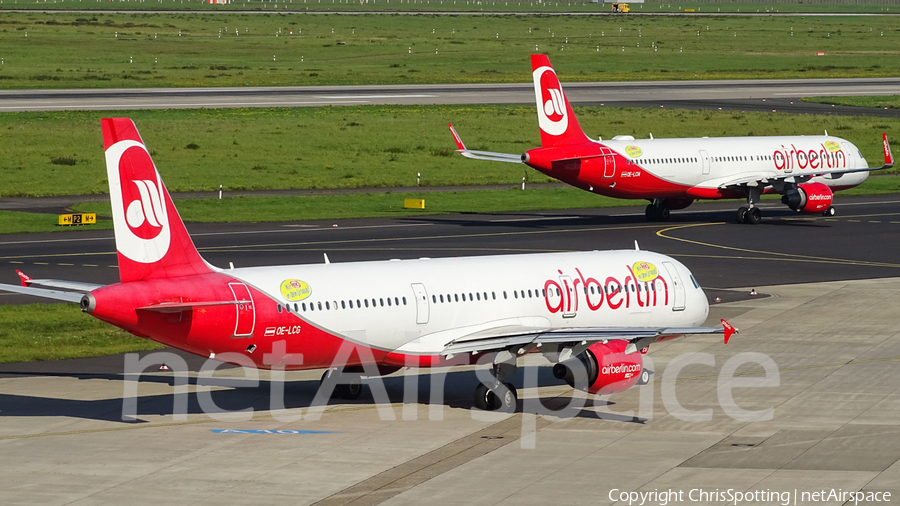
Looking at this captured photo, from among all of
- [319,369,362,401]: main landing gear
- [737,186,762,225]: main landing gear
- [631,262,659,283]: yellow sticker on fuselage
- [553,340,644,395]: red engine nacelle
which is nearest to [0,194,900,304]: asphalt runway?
[737,186,762,225]: main landing gear

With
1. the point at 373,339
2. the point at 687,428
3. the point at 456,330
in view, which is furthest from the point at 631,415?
the point at 373,339

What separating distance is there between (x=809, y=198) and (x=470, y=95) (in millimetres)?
74214

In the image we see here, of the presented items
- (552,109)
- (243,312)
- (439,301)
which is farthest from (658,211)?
(243,312)

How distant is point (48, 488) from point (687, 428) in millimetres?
16199

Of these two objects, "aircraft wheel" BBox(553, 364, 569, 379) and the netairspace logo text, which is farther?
"aircraft wheel" BBox(553, 364, 569, 379)

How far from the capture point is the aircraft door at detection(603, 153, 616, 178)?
251ft

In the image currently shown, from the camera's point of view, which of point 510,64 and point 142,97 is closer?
point 142,97

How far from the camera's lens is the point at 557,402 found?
124ft

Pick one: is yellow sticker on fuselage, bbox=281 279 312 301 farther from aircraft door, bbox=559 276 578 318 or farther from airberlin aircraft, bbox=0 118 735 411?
aircraft door, bbox=559 276 578 318

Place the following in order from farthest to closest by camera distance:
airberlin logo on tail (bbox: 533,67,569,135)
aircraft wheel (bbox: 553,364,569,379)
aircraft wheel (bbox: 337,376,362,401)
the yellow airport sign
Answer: the yellow airport sign, airberlin logo on tail (bbox: 533,67,569,135), aircraft wheel (bbox: 337,376,362,401), aircraft wheel (bbox: 553,364,569,379)

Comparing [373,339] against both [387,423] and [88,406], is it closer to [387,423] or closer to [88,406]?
[387,423]

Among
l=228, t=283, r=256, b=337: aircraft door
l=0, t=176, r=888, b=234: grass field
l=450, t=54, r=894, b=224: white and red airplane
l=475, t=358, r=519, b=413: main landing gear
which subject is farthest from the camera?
l=0, t=176, r=888, b=234: grass field

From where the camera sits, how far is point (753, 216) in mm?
80938

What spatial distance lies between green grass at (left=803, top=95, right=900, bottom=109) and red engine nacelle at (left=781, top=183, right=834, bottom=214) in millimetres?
71813
